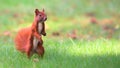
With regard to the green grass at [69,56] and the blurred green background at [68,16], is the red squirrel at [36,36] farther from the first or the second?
the blurred green background at [68,16]

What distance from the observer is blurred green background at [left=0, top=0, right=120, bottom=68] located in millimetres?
9602

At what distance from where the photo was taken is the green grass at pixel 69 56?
938cm

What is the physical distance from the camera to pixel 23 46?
980 centimetres

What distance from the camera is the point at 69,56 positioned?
10.1 meters

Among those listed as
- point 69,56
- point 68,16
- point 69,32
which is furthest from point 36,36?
point 68,16

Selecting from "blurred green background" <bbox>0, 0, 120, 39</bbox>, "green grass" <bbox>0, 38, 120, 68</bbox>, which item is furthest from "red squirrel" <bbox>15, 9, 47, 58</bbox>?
"blurred green background" <bbox>0, 0, 120, 39</bbox>

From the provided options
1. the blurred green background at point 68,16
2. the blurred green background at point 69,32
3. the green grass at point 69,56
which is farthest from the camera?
the blurred green background at point 68,16

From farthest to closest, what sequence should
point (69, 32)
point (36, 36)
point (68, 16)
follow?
point (68, 16) → point (69, 32) → point (36, 36)

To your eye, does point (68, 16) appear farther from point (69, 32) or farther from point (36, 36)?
point (36, 36)

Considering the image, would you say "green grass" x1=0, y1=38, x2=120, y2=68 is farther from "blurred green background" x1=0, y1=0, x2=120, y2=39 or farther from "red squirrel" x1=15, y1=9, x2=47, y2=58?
"blurred green background" x1=0, y1=0, x2=120, y2=39

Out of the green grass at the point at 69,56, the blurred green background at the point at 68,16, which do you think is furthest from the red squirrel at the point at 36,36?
the blurred green background at the point at 68,16

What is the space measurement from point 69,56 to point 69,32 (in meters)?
8.45

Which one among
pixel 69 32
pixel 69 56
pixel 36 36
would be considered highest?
pixel 36 36

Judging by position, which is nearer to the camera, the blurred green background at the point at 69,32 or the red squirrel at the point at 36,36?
the red squirrel at the point at 36,36
